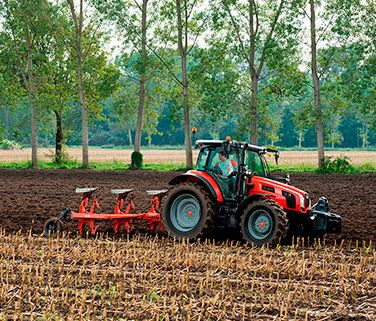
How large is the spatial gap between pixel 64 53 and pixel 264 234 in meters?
38.2

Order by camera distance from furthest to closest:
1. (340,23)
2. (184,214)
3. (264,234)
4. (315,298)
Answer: (340,23) < (184,214) < (264,234) < (315,298)

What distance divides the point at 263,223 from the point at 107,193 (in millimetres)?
12474

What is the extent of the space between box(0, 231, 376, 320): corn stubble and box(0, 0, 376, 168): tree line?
85.6ft

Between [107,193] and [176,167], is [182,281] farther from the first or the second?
[176,167]

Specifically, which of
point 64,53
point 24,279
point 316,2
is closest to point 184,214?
point 24,279

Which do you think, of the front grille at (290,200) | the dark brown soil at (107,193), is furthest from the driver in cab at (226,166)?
the dark brown soil at (107,193)

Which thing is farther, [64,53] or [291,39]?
[64,53]

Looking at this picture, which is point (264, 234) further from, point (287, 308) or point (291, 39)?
point (291, 39)

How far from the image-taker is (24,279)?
1109 centimetres

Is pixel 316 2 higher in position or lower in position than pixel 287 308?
higher

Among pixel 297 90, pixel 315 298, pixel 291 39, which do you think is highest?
pixel 291 39

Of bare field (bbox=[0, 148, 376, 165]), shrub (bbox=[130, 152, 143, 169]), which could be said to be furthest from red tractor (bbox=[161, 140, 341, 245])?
bare field (bbox=[0, 148, 376, 165])

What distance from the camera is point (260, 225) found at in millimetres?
14367

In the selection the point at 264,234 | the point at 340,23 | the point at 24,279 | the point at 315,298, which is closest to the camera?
the point at 315,298
